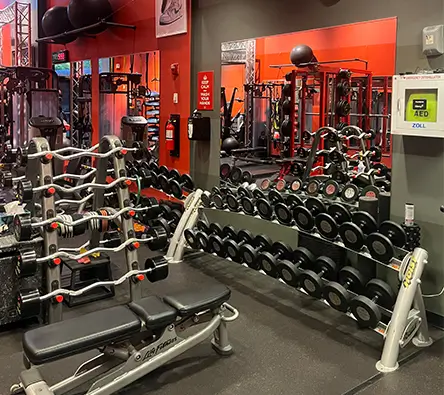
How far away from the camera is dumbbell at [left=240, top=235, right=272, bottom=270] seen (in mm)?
3588

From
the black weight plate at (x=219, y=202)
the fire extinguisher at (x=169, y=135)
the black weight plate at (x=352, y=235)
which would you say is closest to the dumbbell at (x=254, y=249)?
the black weight plate at (x=352, y=235)

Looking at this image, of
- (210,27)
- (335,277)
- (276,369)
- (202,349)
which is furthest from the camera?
(210,27)

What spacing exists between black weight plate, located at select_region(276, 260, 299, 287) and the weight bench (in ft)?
2.26

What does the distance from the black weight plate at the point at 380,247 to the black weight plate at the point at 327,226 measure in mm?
280

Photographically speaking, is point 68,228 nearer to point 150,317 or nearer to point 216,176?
point 150,317

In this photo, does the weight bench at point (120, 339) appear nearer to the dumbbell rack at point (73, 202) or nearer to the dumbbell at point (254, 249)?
the dumbbell rack at point (73, 202)

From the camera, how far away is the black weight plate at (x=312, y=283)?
3.12 metres

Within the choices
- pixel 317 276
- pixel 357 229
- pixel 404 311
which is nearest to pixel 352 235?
pixel 357 229

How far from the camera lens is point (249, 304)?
3.57 m

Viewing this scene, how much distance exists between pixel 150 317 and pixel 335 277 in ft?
4.80

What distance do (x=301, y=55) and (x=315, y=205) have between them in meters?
2.41

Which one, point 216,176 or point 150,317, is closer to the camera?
point 150,317

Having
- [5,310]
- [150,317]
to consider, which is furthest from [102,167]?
[150,317]

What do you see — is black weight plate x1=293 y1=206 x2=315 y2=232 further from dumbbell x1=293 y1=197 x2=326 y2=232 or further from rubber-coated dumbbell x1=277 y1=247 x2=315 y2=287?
rubber-coated dumbbell x1=277 y1=247 x2=315 y2=287
